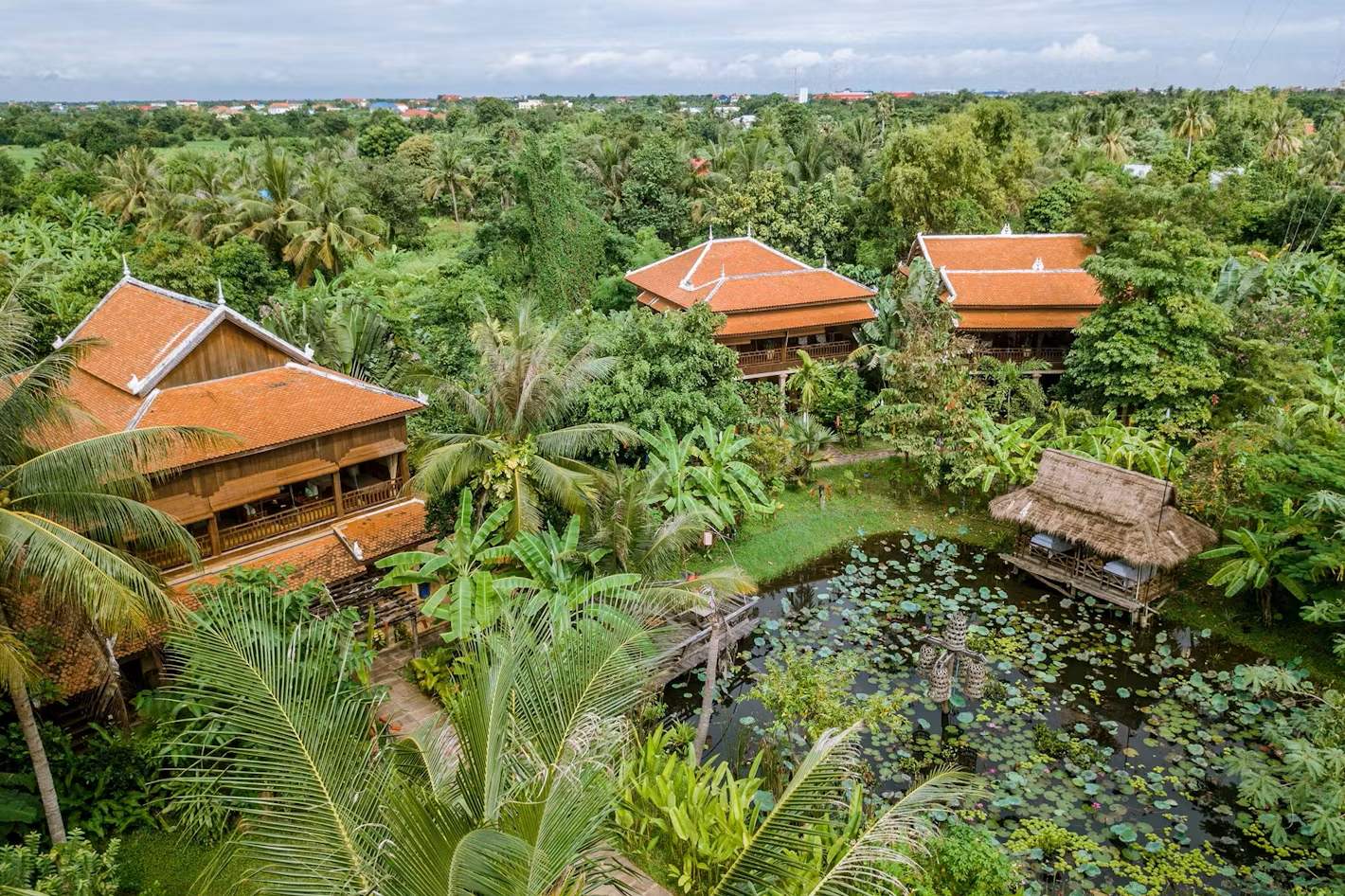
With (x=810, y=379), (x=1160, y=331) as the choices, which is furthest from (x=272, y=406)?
(x=1160, y=331)

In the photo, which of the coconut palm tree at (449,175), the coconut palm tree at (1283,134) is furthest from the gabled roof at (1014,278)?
the coconut palm tree at (1283,134)

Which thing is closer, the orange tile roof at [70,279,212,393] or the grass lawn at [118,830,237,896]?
the grass lawn at [118,830,237,896]

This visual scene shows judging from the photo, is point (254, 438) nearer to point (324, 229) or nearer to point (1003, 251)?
point (1003, 251)

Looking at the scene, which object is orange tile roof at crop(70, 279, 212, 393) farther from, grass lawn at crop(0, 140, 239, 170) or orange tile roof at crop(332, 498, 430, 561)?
grass lawn at crop(0, 140, 239, 170)

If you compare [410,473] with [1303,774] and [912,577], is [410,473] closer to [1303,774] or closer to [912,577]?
[912,577]

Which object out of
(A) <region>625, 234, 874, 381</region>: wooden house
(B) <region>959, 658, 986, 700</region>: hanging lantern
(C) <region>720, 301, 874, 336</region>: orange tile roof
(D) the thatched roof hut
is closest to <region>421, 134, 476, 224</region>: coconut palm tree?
(A) <region>625, 234, 874, 381</region>: wooden house

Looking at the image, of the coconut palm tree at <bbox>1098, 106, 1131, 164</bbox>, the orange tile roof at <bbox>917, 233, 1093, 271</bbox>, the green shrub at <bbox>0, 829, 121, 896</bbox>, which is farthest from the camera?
the coconut palm tree at <bbox>1098, 106, 1131, 164</bbox>
